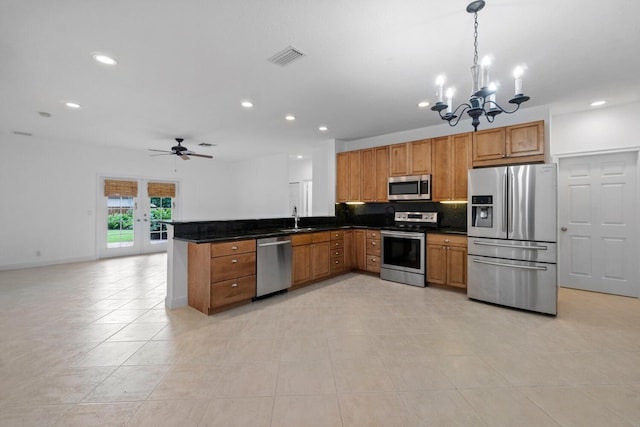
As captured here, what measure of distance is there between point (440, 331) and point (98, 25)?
3995 mm

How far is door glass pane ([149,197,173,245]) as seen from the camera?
7.45 metres

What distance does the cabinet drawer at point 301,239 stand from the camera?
4.22 meters

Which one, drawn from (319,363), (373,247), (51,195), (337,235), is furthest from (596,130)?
(51,195)

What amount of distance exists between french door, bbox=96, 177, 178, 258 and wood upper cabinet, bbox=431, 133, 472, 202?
6.38 metres

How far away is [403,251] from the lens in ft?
15.2

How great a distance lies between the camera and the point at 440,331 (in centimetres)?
286

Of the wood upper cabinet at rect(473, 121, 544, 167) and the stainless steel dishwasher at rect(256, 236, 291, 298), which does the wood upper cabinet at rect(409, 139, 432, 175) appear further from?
the stainless steel dishwasher at rect(256, 236, 291, 298)

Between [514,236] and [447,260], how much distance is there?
0.98 meters

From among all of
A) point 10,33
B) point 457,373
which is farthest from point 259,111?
point 457,373

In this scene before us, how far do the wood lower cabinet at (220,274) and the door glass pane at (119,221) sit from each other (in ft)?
15.3

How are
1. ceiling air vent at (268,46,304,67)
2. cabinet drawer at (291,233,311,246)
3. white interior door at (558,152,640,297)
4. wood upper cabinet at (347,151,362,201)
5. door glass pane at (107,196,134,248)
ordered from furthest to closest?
door glass pane at (107,196,134,248)
wood upper cabinet at (347,151,362,201)
cabinet drawer at (291,233,311,246)
white interior door at (558,152,640,297)
ceiling air vent at (268,46,304,67)

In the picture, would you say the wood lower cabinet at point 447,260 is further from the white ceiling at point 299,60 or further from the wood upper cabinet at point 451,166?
the white ceiling at point 299,60

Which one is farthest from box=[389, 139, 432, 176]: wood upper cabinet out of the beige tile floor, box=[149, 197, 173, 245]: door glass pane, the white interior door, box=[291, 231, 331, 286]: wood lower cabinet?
box=[149, 197, 173, 245]: door glass pane

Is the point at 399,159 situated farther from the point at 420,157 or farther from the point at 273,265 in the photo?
the point at 273,265
